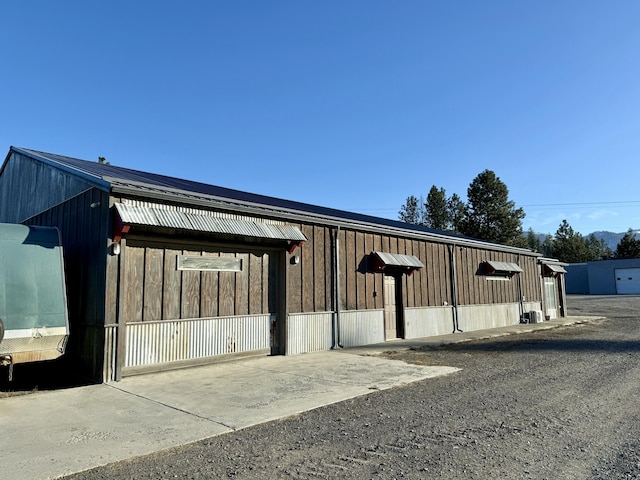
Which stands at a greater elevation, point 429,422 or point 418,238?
point 418,238

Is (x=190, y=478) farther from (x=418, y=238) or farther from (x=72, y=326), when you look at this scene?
(x=418, y=238)

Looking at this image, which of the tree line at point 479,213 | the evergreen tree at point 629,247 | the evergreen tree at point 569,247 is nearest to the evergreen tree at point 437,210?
the tree line at point 479,213

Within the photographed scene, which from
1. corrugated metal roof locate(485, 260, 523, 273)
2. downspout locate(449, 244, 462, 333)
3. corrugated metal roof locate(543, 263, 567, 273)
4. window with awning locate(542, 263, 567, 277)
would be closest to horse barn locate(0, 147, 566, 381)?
downspout locate(449, 244, 462, 333)

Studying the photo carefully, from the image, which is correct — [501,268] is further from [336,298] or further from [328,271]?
[328,271]

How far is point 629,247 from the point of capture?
66.1 m

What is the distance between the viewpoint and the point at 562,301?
75.9ft

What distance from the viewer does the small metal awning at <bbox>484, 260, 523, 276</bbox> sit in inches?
679

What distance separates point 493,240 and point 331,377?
44.5 metres

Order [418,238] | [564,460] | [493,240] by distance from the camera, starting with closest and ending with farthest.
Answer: [564,460] < [418,238] < [493,240]

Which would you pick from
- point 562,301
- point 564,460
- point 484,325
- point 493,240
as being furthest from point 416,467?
point 493,240

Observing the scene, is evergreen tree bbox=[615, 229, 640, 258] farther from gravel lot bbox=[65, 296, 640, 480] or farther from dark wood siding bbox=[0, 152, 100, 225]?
dark wood siding bbox=[0, 152, 100, 225]

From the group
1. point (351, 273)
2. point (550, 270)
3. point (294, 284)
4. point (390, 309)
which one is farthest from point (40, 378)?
point (550, 270)

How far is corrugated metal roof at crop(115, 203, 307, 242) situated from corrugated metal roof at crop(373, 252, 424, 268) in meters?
3.06

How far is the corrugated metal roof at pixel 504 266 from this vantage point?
1733cm
